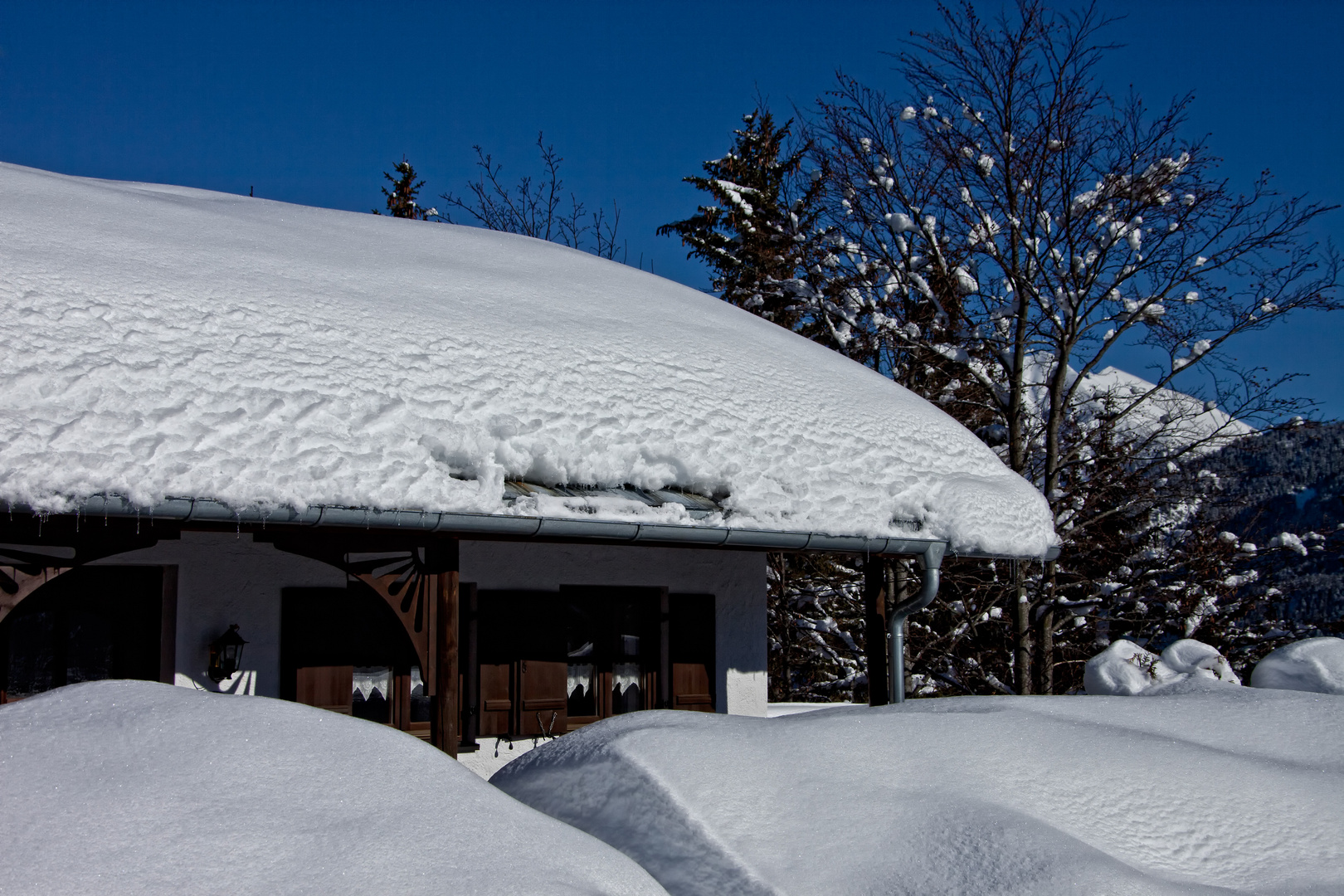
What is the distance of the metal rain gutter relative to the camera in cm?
400

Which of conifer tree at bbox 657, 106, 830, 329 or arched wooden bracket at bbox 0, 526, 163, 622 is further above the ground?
conifer tree at bbox 657, 106, 830, 329

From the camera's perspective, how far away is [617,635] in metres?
7.75

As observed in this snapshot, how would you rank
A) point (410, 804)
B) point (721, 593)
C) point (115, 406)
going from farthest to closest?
point (721, 593), point (115, 406), point (410, 804)

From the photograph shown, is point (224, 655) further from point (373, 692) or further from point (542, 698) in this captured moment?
point (542, 698)

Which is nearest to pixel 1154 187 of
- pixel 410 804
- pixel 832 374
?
pixel 832 374

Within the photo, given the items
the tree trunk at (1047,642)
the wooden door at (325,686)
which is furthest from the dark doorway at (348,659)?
the tree trunk at (1047,642)

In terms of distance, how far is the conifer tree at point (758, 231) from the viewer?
48.4 feet

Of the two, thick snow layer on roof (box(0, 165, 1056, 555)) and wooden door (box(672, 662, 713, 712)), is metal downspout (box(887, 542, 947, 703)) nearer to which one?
thick snow layer on roof (box(0, 165, 1056, 555))

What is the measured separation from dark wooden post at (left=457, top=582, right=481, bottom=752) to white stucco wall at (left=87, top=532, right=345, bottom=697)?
0.78 m

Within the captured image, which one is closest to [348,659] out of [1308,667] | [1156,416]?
[1308,667]

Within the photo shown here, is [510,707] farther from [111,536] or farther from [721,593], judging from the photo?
[111,536]

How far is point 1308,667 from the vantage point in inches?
212

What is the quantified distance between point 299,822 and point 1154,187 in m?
11.8

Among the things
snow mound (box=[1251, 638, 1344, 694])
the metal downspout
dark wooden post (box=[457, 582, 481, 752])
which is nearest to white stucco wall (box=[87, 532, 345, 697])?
dark wooden post (box=[457, 582, 481, 752])
